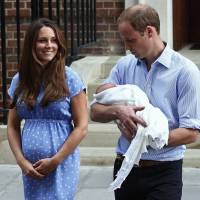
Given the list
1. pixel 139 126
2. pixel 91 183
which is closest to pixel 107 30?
pixel 91 183

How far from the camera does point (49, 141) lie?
4.01 meters

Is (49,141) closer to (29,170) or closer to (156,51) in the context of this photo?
(29,170)

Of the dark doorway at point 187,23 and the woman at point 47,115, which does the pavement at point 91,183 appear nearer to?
the woman at point 47,115

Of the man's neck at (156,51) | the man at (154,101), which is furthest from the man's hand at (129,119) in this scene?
the man's neck at (156,51)

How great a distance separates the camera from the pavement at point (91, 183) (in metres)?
6.25

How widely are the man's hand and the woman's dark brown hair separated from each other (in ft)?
2.39

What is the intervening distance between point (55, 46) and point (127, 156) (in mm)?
1004

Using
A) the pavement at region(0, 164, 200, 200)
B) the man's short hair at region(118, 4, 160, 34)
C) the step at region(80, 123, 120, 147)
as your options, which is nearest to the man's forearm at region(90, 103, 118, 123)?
the man's short hair at region(118, 4, 160, 34)

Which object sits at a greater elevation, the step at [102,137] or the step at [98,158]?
the step at [102,137]

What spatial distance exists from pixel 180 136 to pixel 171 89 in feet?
0.82

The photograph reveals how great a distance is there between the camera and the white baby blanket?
10.8ft

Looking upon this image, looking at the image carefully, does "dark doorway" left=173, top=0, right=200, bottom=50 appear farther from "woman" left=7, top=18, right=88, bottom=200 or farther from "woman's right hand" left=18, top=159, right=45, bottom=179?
"woman's right hand" left=18, top=159, right=45, bottom=179

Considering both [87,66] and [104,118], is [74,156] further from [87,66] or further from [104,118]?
[87,66]

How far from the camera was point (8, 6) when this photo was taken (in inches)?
388
